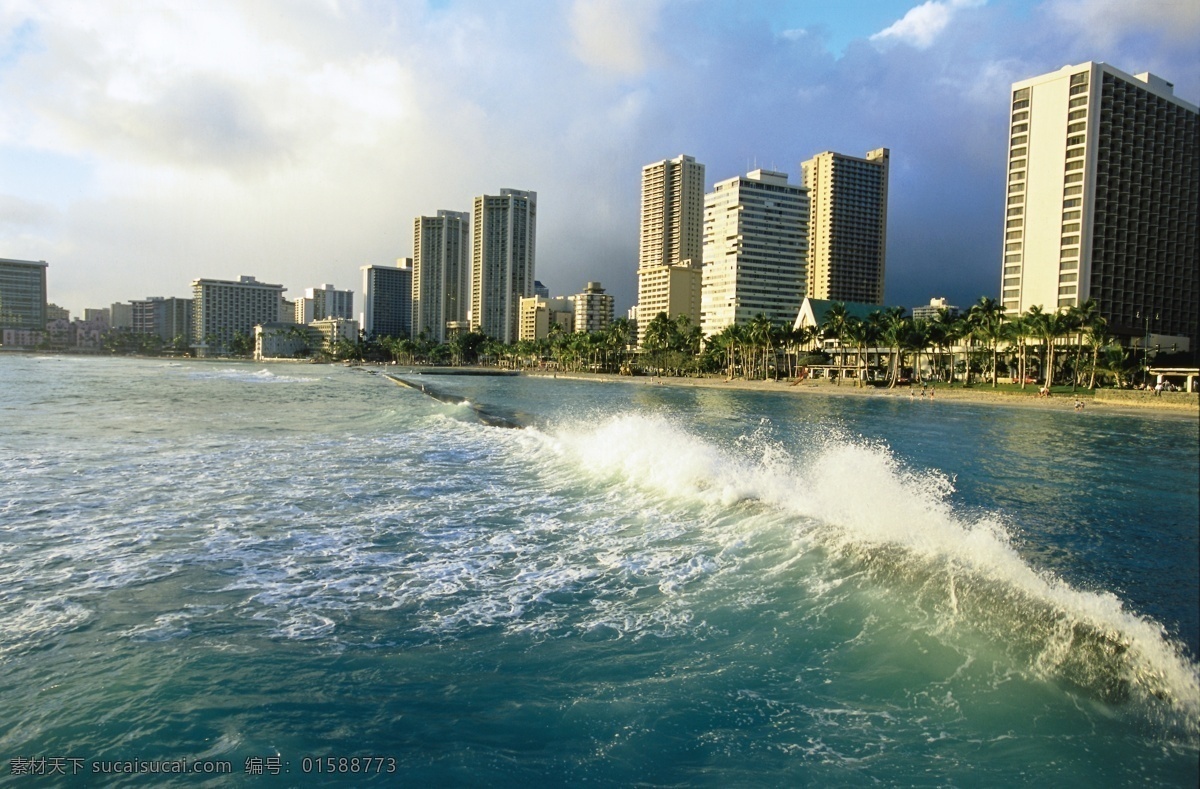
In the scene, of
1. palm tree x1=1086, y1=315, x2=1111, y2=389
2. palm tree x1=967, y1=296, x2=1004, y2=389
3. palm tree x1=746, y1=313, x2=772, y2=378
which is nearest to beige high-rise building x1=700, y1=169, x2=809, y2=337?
palm tree x1=746, y1=313, x2=772, y2=378

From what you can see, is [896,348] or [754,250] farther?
[754,250]

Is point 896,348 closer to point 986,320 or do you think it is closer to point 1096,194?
point 986,320

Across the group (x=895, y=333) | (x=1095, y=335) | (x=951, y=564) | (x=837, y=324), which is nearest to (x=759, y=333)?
(x=837, y=324)

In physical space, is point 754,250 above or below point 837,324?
above

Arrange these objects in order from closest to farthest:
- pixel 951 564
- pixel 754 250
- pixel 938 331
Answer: pixel 951 564
pixel 938 331
pixel 754 250

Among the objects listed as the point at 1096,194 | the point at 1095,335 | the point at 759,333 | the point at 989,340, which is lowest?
the point at 989,340

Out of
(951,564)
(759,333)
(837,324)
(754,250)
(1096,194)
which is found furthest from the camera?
(754,250)

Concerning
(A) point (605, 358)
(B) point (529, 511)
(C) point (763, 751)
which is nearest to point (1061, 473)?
(B) point (529, 511)

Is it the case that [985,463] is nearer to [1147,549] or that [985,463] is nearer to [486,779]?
[1147,549]
